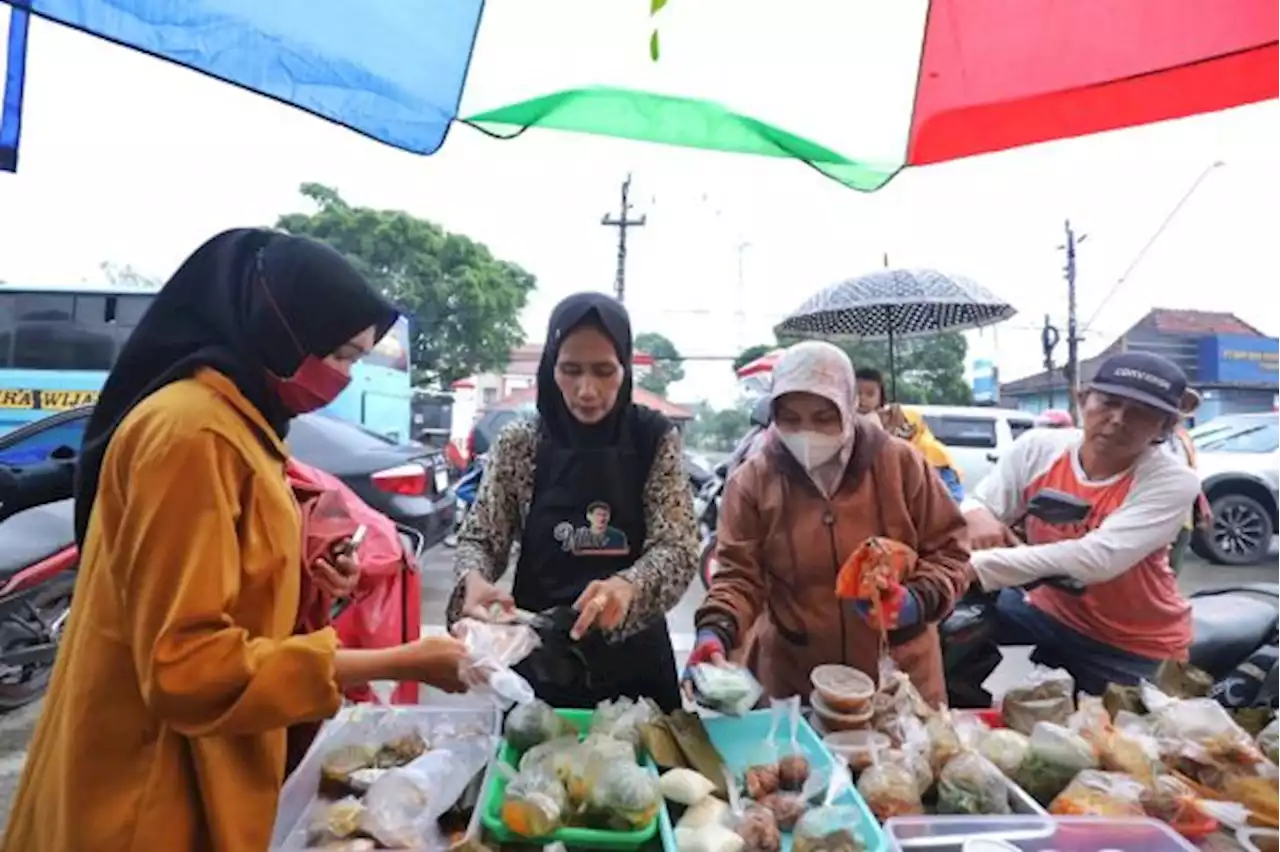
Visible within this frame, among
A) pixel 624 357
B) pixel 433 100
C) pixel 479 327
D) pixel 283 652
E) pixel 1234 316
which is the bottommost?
pixel 283 652

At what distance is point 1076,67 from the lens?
6.34 ft

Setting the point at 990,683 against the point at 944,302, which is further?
the point at 944,302

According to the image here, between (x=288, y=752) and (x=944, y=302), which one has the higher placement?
(x=944, y=302)

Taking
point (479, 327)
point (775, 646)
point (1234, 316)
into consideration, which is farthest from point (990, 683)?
point (1234, 316)

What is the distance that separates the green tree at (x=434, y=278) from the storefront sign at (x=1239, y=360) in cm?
2362

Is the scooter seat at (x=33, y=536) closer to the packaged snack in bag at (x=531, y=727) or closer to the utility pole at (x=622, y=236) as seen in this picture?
the packaged snack in bag at (x=531, y=727)

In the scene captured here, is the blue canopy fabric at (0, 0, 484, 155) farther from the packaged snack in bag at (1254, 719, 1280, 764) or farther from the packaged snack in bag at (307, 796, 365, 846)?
the packaged snack in bag at (1254, 719, 1280, 764)

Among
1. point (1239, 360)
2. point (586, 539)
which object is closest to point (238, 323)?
point (586, 539)

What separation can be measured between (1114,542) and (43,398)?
11336 mm

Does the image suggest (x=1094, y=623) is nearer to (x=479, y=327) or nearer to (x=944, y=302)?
(x=944, y=302)

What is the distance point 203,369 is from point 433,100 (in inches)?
44.3

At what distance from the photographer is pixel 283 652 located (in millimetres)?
1040

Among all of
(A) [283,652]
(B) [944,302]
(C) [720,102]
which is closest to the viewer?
(A) [283,652]

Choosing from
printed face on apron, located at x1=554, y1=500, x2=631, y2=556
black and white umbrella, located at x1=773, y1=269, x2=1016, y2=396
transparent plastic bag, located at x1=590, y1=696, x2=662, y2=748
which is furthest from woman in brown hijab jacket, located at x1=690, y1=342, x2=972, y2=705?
black and white umbrella, located at x1=773, y1=269, x2=1016, y2=396
